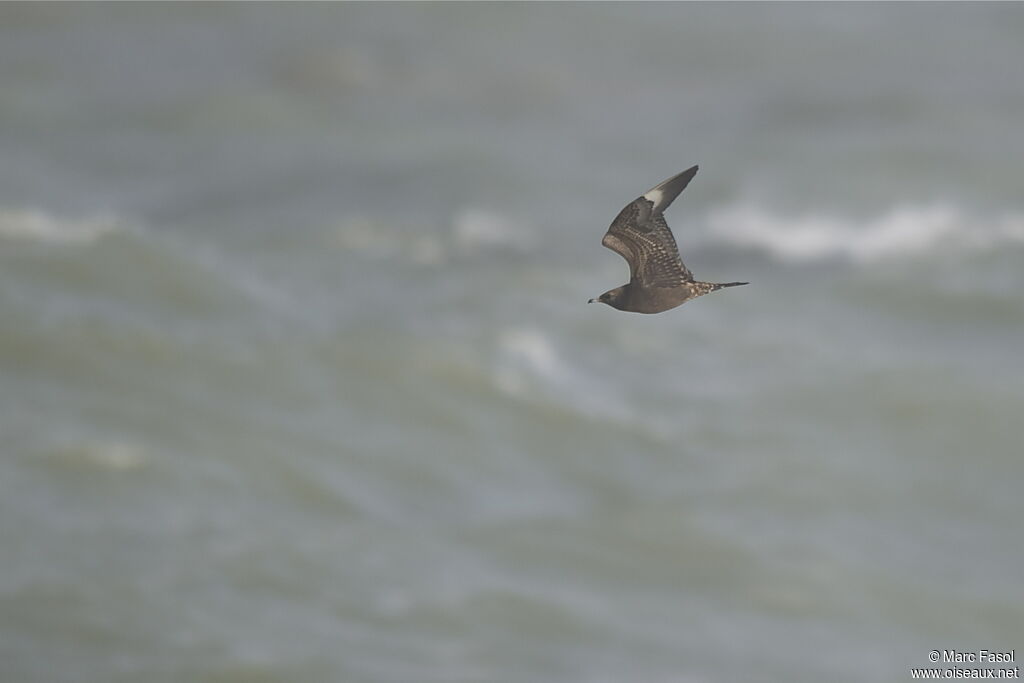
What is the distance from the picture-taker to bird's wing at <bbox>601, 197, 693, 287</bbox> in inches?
467

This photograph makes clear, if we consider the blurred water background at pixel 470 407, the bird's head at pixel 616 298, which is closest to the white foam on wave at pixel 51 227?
the blurred water background at pixel 470 407

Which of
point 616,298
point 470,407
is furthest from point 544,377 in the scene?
point 616,298

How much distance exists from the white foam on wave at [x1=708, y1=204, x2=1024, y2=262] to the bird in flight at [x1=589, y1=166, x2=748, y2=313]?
115 ft

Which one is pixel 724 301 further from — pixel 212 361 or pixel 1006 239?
pixel 212 361

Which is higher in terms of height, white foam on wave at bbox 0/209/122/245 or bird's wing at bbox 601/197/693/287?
white foam on wave at bbox 0/209/122/245

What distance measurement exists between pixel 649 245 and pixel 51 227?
103ft

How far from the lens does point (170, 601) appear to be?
30.0m

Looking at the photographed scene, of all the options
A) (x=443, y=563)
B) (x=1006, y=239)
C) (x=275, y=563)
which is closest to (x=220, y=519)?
(x=275, y=563)

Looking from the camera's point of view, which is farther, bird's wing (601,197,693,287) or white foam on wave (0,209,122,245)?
white foam on wave (0,209,122,245)

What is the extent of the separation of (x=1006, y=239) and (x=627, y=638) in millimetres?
21783

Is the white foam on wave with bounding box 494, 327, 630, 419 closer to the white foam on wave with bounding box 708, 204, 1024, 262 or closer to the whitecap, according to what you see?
the whitecap

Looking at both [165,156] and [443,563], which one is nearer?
[443,563]
